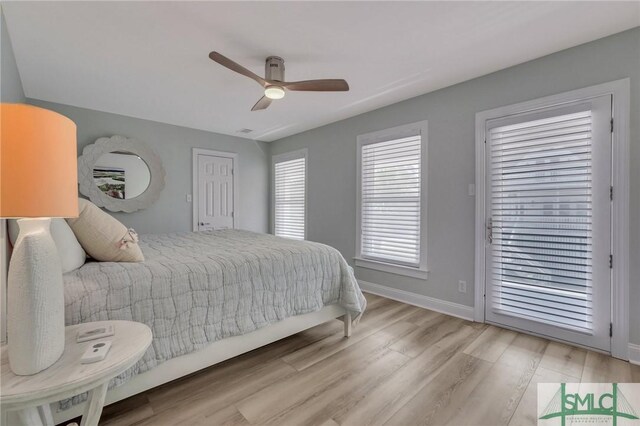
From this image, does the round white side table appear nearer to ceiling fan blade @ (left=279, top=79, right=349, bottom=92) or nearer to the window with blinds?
ceiling fan blade @ (left=279, top=79, right=349, bottom=92)

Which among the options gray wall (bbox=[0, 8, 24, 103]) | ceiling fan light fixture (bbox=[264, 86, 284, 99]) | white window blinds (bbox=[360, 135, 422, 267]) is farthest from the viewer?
white window blinds (bbox=[360, 135, 422, 267])

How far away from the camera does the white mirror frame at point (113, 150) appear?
3.65 metres

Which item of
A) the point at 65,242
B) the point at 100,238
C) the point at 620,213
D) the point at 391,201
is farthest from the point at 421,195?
the point at 65,242

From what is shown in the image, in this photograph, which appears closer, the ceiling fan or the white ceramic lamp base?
the white ceramic lamp base

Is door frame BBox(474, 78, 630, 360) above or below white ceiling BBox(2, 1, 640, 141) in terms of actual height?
below

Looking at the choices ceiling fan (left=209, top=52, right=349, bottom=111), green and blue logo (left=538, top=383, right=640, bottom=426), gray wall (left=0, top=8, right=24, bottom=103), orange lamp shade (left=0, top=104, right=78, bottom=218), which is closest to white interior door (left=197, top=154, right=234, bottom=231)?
gray wall (left=0, top=8, right=24, bottom=103)

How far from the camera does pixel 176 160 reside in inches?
175

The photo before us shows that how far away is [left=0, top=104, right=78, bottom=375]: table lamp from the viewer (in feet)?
2.67

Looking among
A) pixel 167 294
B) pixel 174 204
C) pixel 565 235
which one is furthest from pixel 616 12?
pixel 174 204

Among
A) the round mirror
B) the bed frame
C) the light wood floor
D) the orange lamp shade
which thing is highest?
the round mirror

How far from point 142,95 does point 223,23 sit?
185cm

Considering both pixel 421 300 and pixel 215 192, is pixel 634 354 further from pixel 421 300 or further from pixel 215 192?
pixel 215 192

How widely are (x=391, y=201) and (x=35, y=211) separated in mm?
3252

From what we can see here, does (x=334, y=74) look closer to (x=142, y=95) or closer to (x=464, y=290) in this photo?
(x=142, y=95)
